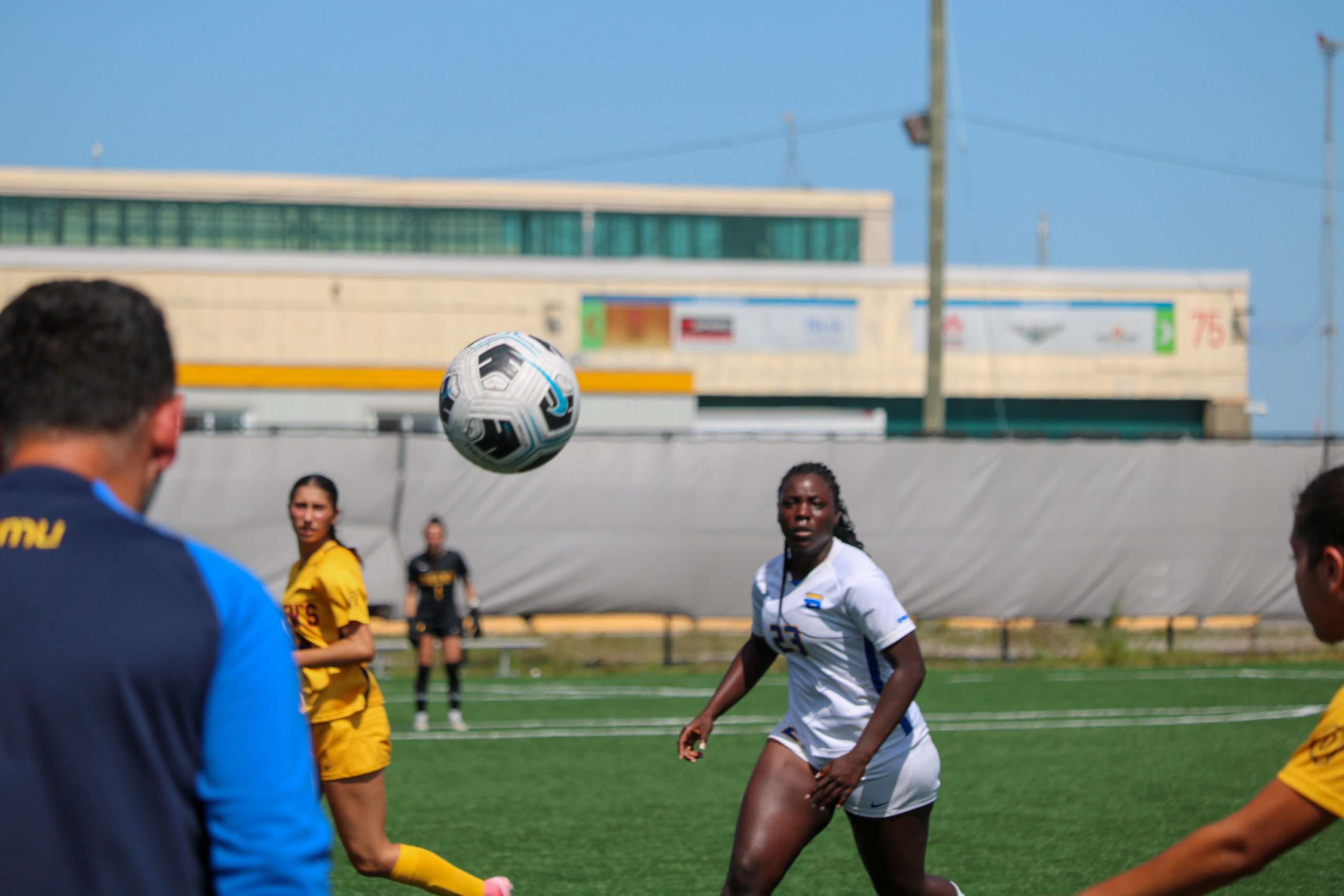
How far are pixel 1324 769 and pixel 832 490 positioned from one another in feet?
10.4

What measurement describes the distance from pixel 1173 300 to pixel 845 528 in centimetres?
3565

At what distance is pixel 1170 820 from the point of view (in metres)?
8.73

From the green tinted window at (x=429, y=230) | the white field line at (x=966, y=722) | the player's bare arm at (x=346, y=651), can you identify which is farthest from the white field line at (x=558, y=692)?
the green tinted window at (x=429, y=230)

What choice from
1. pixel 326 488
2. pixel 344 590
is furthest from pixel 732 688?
pixel 326 488

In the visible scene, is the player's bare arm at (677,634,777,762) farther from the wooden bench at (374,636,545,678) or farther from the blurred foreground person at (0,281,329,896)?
the wooden bench at (374,636,545,678)

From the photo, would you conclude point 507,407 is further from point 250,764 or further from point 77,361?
point 250,764

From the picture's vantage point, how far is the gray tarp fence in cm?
1716

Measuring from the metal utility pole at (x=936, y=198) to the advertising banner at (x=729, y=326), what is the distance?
58.1 ft

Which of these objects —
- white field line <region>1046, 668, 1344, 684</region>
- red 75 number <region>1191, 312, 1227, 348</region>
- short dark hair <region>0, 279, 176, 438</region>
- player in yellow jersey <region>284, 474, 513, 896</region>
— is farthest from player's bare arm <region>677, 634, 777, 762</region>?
red 75 number <region>1191, 312, 1227, 348</region>

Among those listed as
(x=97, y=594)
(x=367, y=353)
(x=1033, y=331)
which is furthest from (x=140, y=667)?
(x=1033, y=331)

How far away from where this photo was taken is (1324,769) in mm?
2475

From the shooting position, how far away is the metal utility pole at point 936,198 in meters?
19.7

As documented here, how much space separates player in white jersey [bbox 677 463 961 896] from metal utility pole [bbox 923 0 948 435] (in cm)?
1439

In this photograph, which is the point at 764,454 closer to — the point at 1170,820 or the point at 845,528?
the point at 1170,820
